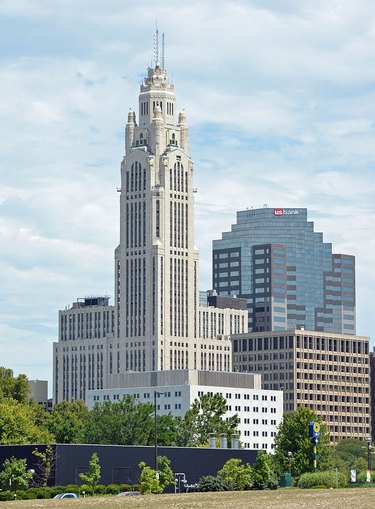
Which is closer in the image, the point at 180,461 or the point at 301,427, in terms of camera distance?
the point at 180,461

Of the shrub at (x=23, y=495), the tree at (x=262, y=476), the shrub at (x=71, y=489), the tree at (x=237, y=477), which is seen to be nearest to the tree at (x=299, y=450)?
the tree at (x=262, y=476)

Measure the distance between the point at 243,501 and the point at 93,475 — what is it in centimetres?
3719

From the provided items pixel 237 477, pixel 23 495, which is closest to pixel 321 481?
pixel 237 477

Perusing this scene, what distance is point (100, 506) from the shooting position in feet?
325

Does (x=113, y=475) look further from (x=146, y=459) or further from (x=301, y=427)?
(x=301, y=427)

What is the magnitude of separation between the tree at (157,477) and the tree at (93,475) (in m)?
4.75

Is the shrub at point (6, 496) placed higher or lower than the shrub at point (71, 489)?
lower

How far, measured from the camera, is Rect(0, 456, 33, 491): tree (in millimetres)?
137125

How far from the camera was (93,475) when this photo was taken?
136375mm

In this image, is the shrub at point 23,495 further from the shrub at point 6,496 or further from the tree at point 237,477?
the tree at point 237,477

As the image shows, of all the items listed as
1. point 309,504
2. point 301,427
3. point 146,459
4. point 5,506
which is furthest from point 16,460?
point 301,427

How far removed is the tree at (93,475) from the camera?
445ft

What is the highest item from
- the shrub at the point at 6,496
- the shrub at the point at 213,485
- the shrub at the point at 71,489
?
the shrub at the point at 213,485

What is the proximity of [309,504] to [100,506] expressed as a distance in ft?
45.9
